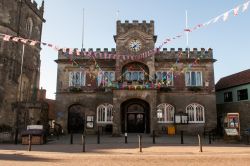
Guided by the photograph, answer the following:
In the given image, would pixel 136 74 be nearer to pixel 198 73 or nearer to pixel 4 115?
pixel 198 73

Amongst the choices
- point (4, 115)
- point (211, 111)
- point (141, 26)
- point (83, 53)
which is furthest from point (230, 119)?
point (4, 115)

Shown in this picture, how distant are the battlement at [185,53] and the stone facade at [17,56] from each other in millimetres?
15791

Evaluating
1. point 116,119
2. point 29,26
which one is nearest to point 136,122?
point 116,119

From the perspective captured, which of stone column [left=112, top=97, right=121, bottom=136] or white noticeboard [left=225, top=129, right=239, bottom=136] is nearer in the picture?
white noticeboard [left=225, top=129, right=239, bottom=136]

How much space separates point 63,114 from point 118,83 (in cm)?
779

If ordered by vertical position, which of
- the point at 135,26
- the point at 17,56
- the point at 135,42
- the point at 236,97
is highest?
the point at 135,26

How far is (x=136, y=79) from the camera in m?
29.8

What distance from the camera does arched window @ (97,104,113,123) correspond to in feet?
96.0

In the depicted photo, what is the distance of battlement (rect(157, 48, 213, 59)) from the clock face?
2919 mm

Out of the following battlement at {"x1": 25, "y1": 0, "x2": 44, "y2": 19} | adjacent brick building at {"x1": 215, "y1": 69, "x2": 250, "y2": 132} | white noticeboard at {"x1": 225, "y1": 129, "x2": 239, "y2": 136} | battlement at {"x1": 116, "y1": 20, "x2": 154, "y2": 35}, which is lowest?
white noticeboard at {"x1": 225, "y1": 129, "x2": 239, "y2": 136}

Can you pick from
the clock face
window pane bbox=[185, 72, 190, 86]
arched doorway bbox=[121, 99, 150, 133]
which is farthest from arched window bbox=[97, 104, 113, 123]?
window pane bbox=[185, 72, 190, 86]

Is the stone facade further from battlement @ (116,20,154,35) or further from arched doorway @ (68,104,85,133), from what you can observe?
battlement @ (116,20,154,35)

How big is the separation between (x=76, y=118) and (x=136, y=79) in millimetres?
8396

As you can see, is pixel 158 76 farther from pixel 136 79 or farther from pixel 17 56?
pixel 17 56
